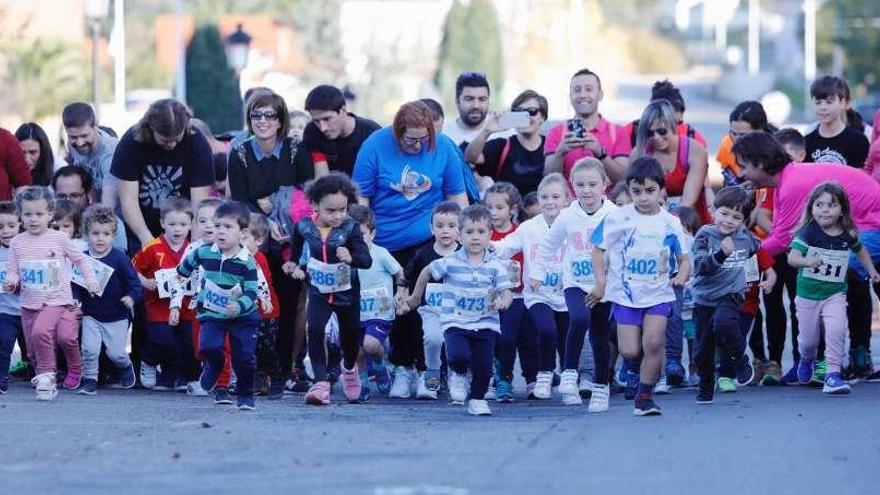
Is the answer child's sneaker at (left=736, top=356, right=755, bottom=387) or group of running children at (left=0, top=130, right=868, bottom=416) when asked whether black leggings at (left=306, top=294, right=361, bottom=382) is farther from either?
child's sneaker at (left=736, top=356, right=755, bottom=387)

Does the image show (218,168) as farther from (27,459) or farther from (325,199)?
(27,459)

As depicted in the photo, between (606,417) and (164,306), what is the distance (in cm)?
357

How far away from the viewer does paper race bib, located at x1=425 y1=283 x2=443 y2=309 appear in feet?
40.9

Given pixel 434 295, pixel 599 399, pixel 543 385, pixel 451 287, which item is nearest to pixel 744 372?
pixel 543 385

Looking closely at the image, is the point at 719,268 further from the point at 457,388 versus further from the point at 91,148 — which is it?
the point at 91,148

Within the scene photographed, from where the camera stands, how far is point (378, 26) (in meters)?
59.4

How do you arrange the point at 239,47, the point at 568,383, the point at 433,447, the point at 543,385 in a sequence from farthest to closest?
the point at 239,47 < the point at 543,385 < the point at 568,383 < the point at 433,447

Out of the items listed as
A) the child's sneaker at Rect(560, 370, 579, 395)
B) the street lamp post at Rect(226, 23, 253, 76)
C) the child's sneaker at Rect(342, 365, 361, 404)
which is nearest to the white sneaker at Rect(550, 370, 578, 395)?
the child's sneaker at Rect(560, 370, 579, 395)

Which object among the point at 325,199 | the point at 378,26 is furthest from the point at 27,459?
the point at 378,26

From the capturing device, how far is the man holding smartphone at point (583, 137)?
45.7ft

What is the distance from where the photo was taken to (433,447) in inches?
400

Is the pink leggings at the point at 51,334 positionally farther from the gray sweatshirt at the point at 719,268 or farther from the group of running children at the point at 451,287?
A: the gray sweatshirt at the point at 719,268

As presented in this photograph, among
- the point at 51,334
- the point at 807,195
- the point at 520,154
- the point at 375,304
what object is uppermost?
the point at 520,154

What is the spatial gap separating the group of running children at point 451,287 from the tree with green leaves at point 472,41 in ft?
172
